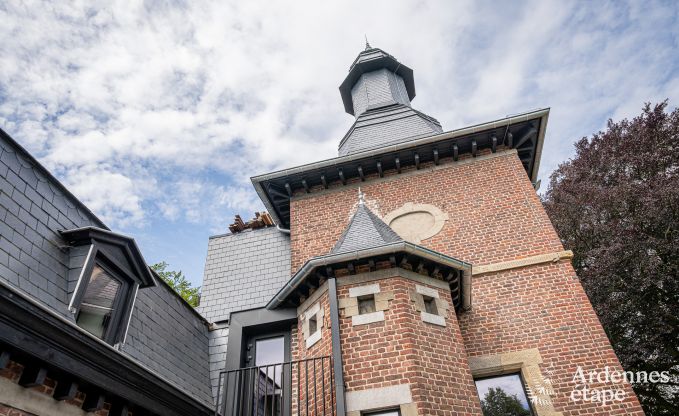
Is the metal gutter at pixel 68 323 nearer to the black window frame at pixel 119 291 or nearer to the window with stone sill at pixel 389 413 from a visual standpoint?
the black window frame at pixel 119 291

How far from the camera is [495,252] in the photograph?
8617 mm

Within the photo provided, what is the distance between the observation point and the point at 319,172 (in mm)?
10680

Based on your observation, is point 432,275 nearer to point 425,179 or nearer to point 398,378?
point 398,378

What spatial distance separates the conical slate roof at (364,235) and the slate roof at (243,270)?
8.22ft

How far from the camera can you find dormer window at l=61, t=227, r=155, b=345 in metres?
5.50

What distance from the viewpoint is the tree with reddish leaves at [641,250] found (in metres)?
12.0

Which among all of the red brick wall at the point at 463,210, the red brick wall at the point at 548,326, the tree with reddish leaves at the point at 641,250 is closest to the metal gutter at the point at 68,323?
the red brick wall at the point at 463,210

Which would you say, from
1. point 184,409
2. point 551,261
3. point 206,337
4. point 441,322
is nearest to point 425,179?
point 551,261

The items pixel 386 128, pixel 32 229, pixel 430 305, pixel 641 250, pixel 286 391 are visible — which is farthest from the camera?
pixel 386 128

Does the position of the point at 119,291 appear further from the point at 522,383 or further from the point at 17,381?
the point at 522,383

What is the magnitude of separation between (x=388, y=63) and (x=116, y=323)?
45.3ft

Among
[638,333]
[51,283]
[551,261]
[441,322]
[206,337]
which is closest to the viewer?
[51,283]

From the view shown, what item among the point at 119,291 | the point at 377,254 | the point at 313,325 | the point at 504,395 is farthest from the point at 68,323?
the point at 504,395

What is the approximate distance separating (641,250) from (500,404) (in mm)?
8186
